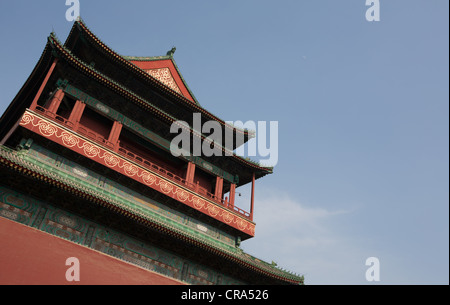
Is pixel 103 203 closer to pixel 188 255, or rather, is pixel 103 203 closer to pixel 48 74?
pixel 188 255

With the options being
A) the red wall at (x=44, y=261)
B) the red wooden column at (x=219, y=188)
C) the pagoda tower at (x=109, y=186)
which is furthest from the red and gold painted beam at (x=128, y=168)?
the red wall at (x=44, y=261)

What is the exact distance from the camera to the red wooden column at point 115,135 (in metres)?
14.6

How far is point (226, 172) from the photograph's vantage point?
1897 centimetres

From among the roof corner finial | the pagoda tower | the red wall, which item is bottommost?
the red wall

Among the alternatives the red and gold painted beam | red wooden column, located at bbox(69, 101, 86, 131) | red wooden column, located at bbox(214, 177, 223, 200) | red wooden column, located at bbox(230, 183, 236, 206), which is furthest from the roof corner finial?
the red and gold painted beam

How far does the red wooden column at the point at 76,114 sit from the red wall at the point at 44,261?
5013 mm

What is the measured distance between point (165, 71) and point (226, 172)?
674 cm

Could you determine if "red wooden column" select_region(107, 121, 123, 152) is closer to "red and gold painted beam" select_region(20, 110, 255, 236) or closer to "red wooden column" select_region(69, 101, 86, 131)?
"red and gold painted beam" select_region(20, 110, 255, 236)

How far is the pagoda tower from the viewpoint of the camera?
10508 mm

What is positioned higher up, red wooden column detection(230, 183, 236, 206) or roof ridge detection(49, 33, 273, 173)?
roof ridge detection(49, 33, 273, 173)

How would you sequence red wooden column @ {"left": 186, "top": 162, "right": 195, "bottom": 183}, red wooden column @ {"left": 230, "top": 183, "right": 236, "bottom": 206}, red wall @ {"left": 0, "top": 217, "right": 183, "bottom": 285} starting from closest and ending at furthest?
red wall @ {"left": 0, "top": 217, "right": 183, "bottom": 285}
red wooden column @ {"left": 186, "top": 162, "right": 195, "bottom": 183}
red wooden column @ {"left": 230, "top": 183, "right": 236, "bottom": 206}

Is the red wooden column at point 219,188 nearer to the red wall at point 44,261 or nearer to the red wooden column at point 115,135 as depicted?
the red wooden column at point 115,135

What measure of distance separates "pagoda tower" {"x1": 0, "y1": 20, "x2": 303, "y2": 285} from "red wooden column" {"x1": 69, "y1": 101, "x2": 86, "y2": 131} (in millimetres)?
42
